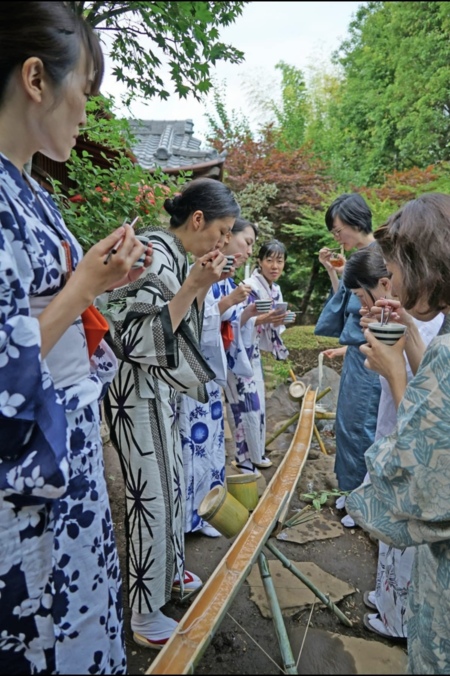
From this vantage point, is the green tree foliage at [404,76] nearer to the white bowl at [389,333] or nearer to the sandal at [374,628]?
the white bowl at [389,333]

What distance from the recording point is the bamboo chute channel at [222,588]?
1204mm

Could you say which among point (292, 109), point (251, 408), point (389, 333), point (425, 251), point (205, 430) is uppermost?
point (292, 109)

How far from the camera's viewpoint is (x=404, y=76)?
10.6 feet

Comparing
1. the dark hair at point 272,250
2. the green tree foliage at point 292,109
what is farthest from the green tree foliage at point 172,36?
the green tree foliage at point 292,109

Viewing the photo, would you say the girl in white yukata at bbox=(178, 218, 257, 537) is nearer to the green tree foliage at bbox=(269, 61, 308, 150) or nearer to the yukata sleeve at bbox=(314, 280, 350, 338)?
the yukata sleeve at bbox=(314, 280, 350, 338)

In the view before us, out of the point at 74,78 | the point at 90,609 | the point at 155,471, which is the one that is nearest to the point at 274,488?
the point at 155,471

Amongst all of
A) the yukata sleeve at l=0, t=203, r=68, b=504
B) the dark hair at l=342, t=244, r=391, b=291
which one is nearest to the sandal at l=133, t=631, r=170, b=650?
the yukata sleeve at l=0, t=203, r=68, b=504

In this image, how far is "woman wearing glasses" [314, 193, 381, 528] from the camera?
3.57 meters

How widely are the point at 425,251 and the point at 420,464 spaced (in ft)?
2.39

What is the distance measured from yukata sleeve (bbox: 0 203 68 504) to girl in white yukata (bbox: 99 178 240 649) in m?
0.95

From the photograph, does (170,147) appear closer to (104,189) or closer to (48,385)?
(104,189)

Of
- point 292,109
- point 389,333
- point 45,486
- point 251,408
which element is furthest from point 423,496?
point 292,109

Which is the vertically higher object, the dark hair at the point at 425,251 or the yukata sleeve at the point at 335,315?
the dark hair at the point at 425,251

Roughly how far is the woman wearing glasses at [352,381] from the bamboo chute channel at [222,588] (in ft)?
2.42
